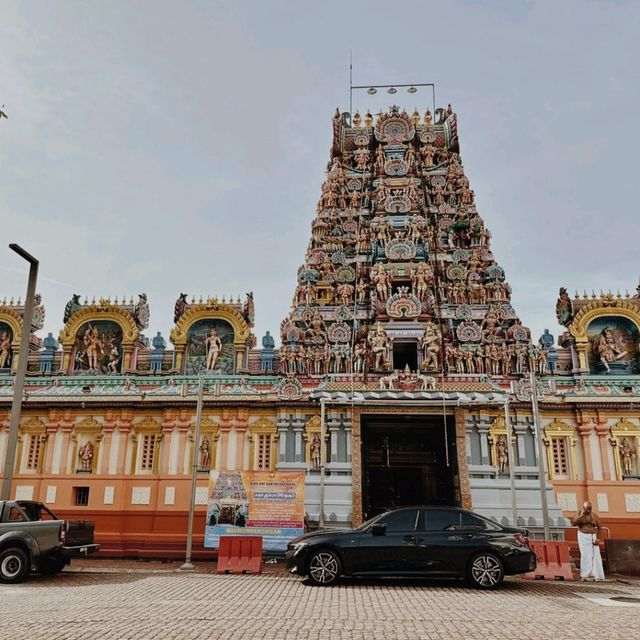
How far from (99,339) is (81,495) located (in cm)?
661

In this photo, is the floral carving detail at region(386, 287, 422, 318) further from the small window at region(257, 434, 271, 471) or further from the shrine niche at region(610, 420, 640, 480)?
the shrine niche at region(610, 420, 640, 480)

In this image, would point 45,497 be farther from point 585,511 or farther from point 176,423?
point 585,511

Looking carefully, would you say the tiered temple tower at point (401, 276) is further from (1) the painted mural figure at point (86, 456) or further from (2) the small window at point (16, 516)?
(2) the small window at point (16, 516)

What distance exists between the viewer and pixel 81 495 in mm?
23156

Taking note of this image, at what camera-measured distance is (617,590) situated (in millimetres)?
13234

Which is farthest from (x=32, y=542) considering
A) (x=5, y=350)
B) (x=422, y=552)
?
(x=5, y=350)

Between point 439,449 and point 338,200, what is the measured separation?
12984 millimetres

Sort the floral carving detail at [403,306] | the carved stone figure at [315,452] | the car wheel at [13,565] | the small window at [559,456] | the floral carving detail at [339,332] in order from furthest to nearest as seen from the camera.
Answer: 1. the floral carving detail at [403,306]
2. the floral carving detail at [339,332]
3. the carved stone figure at [315,452]
4. the small window at [559,456]
5. the car wheel at [13,565]

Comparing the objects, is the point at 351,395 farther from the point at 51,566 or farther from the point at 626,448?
the point at 51,566

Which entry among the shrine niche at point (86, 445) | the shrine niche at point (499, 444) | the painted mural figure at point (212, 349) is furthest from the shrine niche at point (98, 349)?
the shrine niche at point (499, 444)

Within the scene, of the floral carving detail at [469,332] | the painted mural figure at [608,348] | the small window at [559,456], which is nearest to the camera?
the small window at [559,456]

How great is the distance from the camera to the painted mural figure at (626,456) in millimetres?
21969

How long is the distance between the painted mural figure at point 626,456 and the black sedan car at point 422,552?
12.0 meters

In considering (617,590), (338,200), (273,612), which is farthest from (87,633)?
(338,200)
